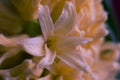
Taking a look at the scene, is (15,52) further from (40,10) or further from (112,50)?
(112,50)

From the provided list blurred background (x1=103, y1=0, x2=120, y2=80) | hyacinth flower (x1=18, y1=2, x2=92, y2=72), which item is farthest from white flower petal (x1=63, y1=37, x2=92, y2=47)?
blurred background (x1=103, y1=0, x2=120, y2=80)

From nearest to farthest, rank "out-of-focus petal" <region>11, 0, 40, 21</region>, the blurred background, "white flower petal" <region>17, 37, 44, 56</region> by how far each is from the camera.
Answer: "white flower petal" <region>17, 37, 44, 56</region>
"out-of-focus petal" <region>11, 0, 40, 21</region>
the blurred background

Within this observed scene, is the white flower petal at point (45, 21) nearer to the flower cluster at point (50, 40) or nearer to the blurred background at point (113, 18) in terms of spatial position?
the flower cluster at point (50, 40)

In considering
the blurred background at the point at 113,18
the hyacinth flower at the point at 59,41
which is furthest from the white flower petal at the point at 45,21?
the blurred background at the point at 113,18

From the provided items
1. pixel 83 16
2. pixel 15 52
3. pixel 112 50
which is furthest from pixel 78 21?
pixel 112 50

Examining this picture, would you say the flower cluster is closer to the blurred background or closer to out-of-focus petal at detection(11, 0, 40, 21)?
out-of-focus petal at detection(11, 0, 40, 21)

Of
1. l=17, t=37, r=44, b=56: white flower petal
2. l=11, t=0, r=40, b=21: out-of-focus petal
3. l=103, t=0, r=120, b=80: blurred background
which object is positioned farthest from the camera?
l=103, t=0, r=120, b=80: blurred background
